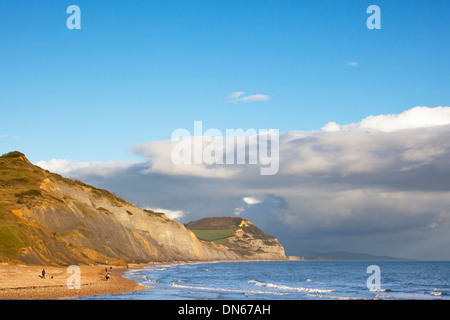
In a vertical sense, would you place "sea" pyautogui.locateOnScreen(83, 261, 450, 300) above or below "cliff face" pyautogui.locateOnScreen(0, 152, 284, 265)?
below

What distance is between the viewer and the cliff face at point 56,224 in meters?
68.0

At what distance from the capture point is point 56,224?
88.4 m

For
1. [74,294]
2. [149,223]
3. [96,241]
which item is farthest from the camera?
[149,223]

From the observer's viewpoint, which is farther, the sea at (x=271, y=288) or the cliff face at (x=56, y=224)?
the cliff face at (x=56, y=224)

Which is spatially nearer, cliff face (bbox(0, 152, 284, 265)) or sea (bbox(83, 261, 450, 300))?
sea (bbox(83, 261, 450, 300))

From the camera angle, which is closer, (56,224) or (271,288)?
(271,288)

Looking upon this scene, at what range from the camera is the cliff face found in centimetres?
6800

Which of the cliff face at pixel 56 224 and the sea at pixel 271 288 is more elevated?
the cliff face at pixel 56 224

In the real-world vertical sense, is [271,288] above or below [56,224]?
below

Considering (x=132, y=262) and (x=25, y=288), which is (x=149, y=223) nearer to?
(x=132, y=262)
